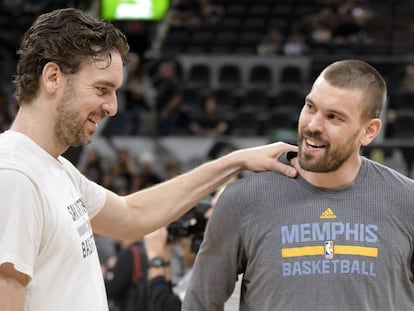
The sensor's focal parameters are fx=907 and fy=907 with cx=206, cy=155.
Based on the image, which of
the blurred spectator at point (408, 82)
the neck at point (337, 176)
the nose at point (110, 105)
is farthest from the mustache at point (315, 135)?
the blurred spectator at point (408, 82)

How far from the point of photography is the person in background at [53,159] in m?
2.46

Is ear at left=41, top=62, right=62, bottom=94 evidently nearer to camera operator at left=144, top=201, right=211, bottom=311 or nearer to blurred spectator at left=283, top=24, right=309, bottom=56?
camera operator at left=144, top=201, right=211, bottom=311

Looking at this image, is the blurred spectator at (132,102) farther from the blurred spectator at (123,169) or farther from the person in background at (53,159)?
the person in background at (53,159)

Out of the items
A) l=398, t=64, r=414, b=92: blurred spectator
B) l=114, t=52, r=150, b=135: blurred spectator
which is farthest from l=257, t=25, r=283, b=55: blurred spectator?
l=398, t=64, r=414, b=92: blurred spectator

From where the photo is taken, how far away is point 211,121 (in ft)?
43.9

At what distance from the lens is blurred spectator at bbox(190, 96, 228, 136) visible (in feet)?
43.6

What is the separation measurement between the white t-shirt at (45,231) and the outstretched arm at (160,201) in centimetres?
50

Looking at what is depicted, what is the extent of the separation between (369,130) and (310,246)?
44 centimetres

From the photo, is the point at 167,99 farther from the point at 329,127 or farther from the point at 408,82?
the point at 329,127

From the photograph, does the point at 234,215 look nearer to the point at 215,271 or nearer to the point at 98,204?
the point at 215,271

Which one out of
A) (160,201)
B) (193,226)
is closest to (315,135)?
(160,201)

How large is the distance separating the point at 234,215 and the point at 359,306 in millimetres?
499

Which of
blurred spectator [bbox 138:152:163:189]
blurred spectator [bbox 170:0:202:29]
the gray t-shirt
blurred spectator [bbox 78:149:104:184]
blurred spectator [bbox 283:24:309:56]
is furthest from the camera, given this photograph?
blurred spectator [bbox 170:0:202:29]

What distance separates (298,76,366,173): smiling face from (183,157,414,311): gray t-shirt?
133 millimetres
